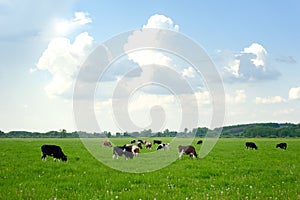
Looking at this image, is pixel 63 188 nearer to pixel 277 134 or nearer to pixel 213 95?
pixel 213 95

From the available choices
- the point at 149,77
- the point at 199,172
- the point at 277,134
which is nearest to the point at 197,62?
the point at 149,77

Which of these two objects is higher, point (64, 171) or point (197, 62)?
point (197, 62)

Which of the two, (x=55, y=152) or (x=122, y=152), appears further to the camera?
(x=122, y=152)

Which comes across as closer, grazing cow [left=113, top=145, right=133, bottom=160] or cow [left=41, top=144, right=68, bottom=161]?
cow [left=41, top=144, right=68, bottom=161]

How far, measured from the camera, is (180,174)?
48.5 feet

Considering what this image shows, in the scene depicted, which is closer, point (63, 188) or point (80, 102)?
point (63, 188)

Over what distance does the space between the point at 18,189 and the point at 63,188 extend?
1427mm

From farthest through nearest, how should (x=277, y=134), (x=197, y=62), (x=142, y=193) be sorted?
(x=277, y=134) < (x=197, y=62) < (x=142, y=193)

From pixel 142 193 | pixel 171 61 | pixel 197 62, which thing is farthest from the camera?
pixel 171 61

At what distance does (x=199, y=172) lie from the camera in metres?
15.5

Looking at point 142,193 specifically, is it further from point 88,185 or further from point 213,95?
point 213,95

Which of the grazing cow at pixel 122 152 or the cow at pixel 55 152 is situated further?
the grazing cow at pixel 122 152

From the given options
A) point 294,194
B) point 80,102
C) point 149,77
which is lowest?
point 294,194

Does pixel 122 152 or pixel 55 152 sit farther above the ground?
pixel 55 152
